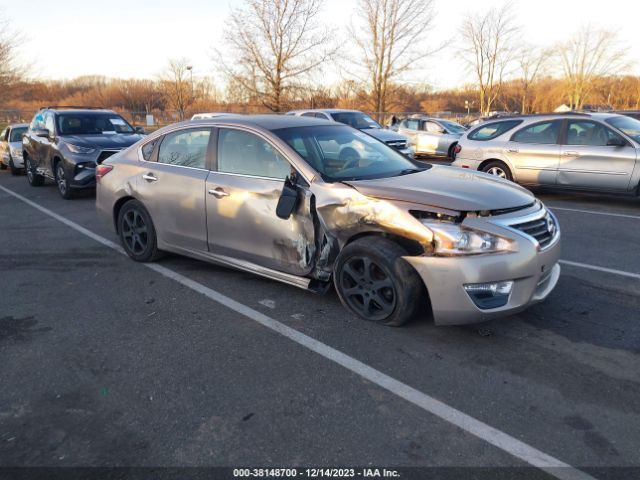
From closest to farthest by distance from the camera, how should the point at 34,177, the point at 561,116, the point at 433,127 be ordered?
the point at 561,116
the point at 34,177
the point at 433,127

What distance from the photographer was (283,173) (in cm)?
436

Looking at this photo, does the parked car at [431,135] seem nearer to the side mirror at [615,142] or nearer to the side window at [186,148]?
the side mirror at [615,142]

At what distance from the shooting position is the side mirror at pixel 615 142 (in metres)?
8.52

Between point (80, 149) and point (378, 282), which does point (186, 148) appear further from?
point (80, 149)

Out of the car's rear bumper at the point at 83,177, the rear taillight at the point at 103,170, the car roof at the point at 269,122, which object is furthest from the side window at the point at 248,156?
the car's rear bumper at the point at 83,177

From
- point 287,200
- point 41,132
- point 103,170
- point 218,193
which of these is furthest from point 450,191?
point 41,132

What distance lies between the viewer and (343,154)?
4.66 m

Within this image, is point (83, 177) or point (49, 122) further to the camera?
point (49, 122)

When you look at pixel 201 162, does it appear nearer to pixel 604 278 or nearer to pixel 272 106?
pixel 604 278

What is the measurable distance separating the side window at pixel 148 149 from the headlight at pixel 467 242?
347 centimetres

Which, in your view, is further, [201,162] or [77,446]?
[201,162]

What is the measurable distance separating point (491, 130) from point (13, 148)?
43.4 feet

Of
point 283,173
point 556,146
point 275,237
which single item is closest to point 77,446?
point 275,237

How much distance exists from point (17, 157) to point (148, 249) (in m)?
11.7
